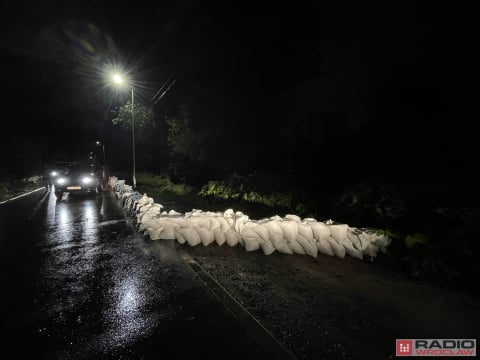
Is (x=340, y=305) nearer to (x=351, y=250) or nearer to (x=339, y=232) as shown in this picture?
(x=351, y=250)

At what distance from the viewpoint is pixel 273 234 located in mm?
5586

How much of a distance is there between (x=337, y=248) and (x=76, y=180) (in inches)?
660

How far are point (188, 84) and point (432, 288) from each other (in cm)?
1447

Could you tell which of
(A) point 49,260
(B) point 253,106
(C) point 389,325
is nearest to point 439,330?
(C) point 389,325

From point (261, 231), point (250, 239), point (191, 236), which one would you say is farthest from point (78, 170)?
point (261, 231)

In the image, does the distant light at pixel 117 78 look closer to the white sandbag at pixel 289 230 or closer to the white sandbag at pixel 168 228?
the white sandbag at pixel 168 228

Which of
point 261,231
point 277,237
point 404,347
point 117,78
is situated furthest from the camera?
point 117,78

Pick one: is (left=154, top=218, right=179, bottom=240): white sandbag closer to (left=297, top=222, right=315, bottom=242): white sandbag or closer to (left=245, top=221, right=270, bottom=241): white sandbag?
(left=245, top=221, right=270, bottom=241): white sandbag

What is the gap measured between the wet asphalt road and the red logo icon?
137 cm

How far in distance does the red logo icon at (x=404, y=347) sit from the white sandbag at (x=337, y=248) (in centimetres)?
229

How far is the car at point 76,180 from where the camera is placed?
1647 cm

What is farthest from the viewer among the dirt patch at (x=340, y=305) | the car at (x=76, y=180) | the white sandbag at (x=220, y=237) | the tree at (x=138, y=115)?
the tree at (x=138, y=115)

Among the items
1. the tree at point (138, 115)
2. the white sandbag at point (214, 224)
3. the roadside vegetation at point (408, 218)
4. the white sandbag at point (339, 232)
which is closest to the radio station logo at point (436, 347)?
the roadside vegetation at point (408, 218)

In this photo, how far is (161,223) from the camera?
6602mm
